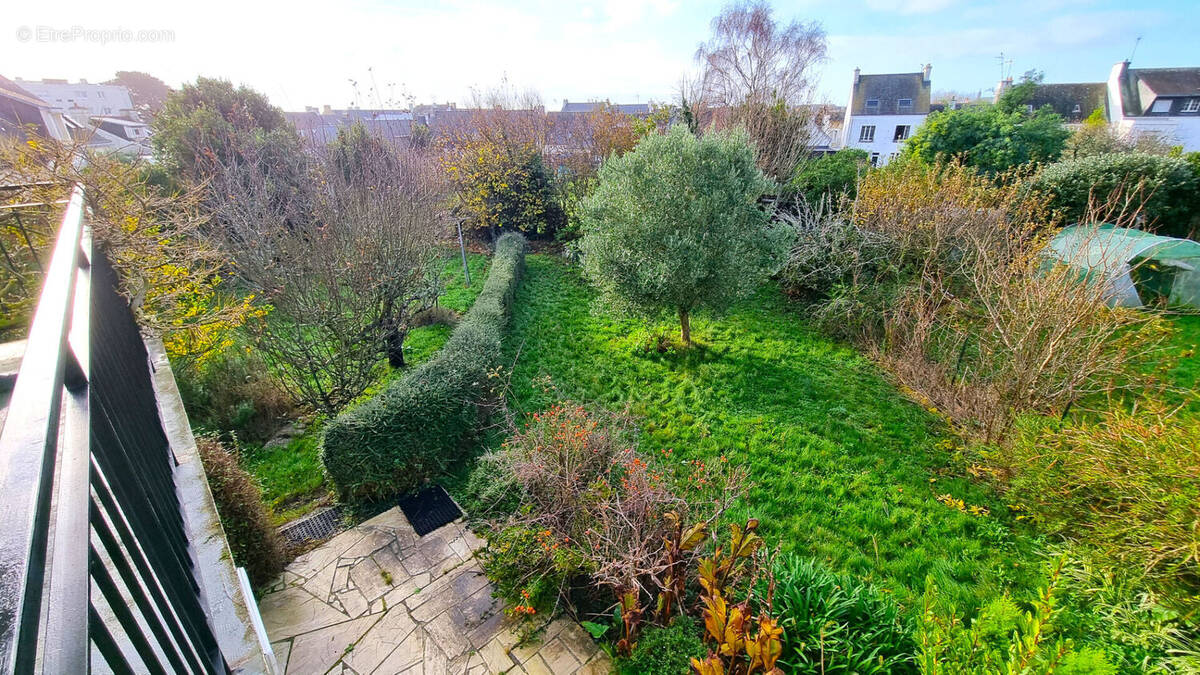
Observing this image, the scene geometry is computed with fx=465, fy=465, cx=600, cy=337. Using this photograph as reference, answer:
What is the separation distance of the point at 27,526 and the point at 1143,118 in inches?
1809

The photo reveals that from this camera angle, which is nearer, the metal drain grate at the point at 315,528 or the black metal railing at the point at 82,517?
the black metal railing at the point at 82,517

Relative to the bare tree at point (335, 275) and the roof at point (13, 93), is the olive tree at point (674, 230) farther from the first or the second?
the roof at point (13, 93)

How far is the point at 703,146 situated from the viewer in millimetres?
7965

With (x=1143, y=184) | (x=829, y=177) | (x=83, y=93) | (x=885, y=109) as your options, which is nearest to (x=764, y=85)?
(x=829, y=177)

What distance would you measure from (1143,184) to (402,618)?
636 inches

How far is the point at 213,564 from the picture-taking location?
2.57m

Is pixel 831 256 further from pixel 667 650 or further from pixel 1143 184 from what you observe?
pixel 667 650

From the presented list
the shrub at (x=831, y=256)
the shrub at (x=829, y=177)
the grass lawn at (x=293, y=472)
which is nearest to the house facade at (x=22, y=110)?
the grass lawn at (x=293, y=472)

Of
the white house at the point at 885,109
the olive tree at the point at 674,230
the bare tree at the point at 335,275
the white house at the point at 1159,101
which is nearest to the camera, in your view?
the bare tree at the point at 335,275

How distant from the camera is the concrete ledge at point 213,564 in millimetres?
2279

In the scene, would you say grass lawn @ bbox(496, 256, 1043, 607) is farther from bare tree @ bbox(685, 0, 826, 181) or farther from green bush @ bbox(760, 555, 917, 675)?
bare tree @ bbox(685, 0, 826, 181)

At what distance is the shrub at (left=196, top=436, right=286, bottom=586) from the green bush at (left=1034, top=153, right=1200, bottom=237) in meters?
15.6

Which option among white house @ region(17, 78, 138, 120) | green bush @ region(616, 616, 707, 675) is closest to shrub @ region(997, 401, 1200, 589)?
green bush @ region(616, 616, 707, 675)

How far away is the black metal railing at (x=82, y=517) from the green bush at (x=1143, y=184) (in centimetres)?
1525
